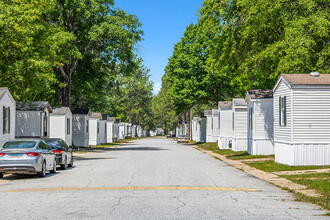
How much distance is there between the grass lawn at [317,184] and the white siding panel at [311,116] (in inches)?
149

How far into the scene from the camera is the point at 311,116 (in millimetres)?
21828

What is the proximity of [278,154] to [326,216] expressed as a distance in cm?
1471

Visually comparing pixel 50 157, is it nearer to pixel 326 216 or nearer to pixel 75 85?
pixel 326 216

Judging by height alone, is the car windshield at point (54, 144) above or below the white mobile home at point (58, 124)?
below

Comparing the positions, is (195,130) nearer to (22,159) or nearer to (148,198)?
(22,159)

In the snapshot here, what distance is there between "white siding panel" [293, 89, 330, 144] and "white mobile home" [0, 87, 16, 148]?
15725 millimetres

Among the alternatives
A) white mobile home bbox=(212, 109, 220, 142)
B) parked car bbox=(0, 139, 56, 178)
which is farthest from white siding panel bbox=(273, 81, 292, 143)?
white mobile home bbox=(212, 109, 220, 142)

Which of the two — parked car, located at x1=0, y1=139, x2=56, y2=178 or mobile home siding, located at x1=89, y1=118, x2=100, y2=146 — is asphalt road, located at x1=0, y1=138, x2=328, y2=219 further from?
mobile home siding, located at x1=89, y1=118, x2=100, y2=146

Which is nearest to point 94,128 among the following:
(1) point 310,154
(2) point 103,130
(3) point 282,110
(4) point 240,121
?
(2) point 103,130

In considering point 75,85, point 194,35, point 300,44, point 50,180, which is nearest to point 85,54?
point 75,85

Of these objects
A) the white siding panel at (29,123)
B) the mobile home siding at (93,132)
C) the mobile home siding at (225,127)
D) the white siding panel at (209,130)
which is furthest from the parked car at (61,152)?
the white siding panel at (209,130)

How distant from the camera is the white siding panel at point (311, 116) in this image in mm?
21812

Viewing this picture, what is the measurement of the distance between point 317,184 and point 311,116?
7228 millimetres

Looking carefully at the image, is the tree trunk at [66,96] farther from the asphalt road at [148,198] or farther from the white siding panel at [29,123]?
the asphalt road at [148,198]
